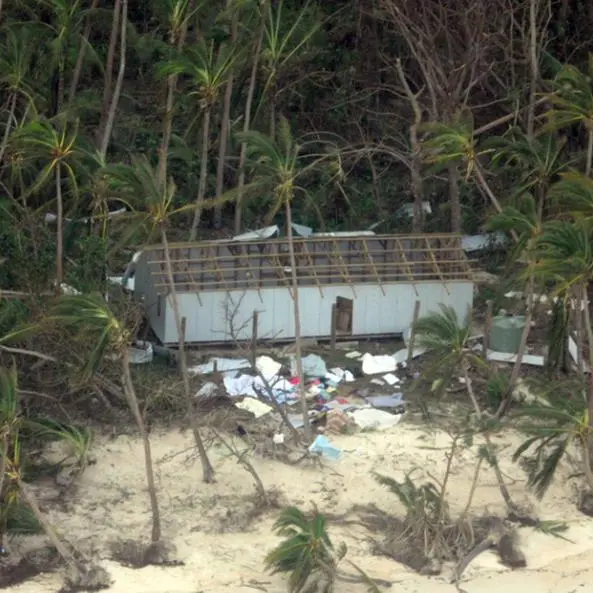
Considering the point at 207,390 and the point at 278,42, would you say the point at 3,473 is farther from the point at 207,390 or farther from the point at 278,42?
the point at 278,42

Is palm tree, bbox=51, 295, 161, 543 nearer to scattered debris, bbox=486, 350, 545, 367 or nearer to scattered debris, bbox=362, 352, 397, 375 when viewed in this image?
scattered debris, bbox=362, 352, 397, 375

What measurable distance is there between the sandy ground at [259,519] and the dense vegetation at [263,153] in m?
0.30

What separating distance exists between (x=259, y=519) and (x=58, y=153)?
139 inches

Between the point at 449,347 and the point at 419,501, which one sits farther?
the point at 449,347

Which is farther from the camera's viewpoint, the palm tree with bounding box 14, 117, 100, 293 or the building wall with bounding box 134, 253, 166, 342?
the building wall with bounding box 134, 253, 166, 342

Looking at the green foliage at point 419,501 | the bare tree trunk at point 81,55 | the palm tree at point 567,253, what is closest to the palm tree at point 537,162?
the palm tree at point 567,253

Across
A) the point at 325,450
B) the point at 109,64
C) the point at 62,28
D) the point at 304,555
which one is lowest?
the point at 304,555

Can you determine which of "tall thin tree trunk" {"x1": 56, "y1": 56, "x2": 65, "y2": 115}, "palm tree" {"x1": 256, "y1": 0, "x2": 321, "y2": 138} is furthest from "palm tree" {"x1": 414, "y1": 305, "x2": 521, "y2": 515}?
"tall thin tree trunk" {"x1": 56, "y1": 56, "x2": 65, "y2": 115}

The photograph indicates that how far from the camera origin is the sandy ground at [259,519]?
431 inches

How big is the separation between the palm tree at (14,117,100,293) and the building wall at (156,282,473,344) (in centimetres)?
155

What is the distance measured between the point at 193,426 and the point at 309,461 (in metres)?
1.19

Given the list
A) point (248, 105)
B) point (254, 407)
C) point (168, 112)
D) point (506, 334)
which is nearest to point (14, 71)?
point (168, 112)

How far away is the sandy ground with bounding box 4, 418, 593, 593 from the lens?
35.9 ft

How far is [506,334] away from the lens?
14.4 m
